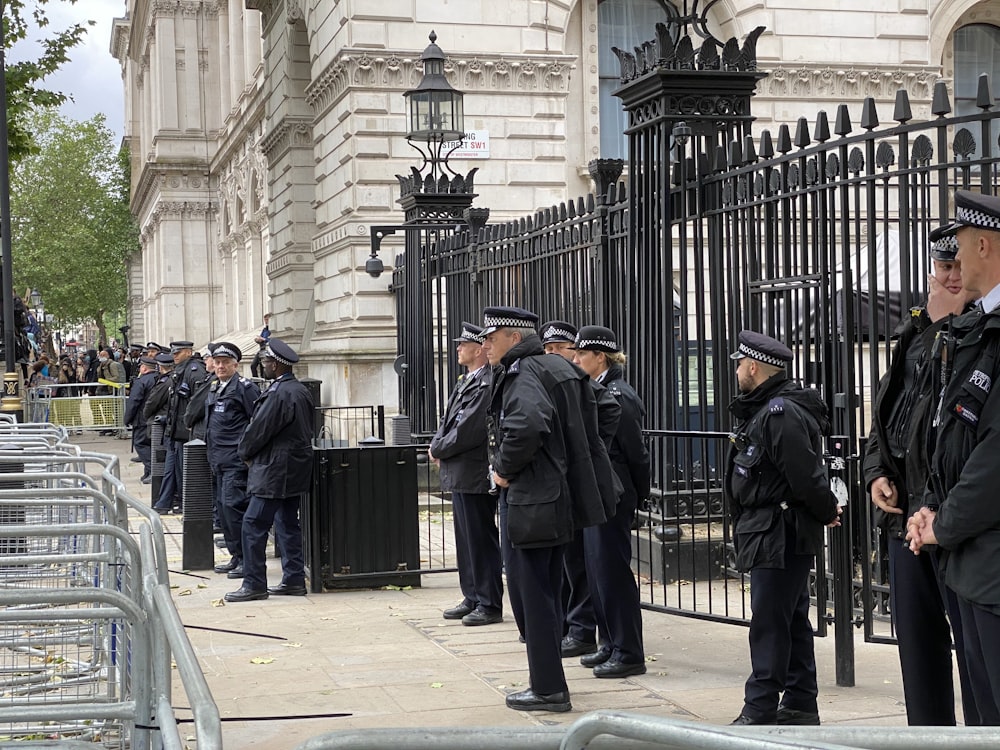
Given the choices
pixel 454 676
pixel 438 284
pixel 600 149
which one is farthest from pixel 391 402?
pixel 454 676

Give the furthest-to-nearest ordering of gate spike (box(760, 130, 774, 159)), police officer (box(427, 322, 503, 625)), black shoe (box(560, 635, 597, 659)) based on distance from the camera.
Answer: police officer (box(427, 322, 503, 625)) → gate spike (box(760, 130, 774, 159)) → black shoe (box(560, 635, 597, 659))

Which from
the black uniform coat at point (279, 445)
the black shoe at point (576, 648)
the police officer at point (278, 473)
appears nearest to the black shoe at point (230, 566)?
the police officer at point (278, 473)

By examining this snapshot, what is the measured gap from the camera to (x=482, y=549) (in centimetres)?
962

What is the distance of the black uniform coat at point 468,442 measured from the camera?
9.56 m

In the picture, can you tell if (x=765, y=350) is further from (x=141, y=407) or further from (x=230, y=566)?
(x=141, y=407)

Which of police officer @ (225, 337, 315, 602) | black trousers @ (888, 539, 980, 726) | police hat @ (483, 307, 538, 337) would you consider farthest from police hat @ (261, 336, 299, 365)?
black trousers @ (888, 539, 980, 726)

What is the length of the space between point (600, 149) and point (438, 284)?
9408 mm

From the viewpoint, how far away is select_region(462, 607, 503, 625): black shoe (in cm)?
944

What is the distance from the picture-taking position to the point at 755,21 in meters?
24.5

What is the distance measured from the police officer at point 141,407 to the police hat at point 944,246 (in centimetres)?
1603

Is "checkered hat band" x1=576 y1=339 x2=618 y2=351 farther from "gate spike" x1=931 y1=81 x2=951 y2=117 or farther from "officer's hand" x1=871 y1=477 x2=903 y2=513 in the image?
"officer's hand" x1=871 y1=477 x2=903 y2=513

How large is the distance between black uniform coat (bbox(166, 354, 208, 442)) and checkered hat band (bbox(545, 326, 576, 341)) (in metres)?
7.52

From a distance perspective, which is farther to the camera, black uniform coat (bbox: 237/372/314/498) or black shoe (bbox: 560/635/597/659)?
black uniform coat (bbox: 237/372/314/498)

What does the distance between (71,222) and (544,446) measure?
7139 centimetres
